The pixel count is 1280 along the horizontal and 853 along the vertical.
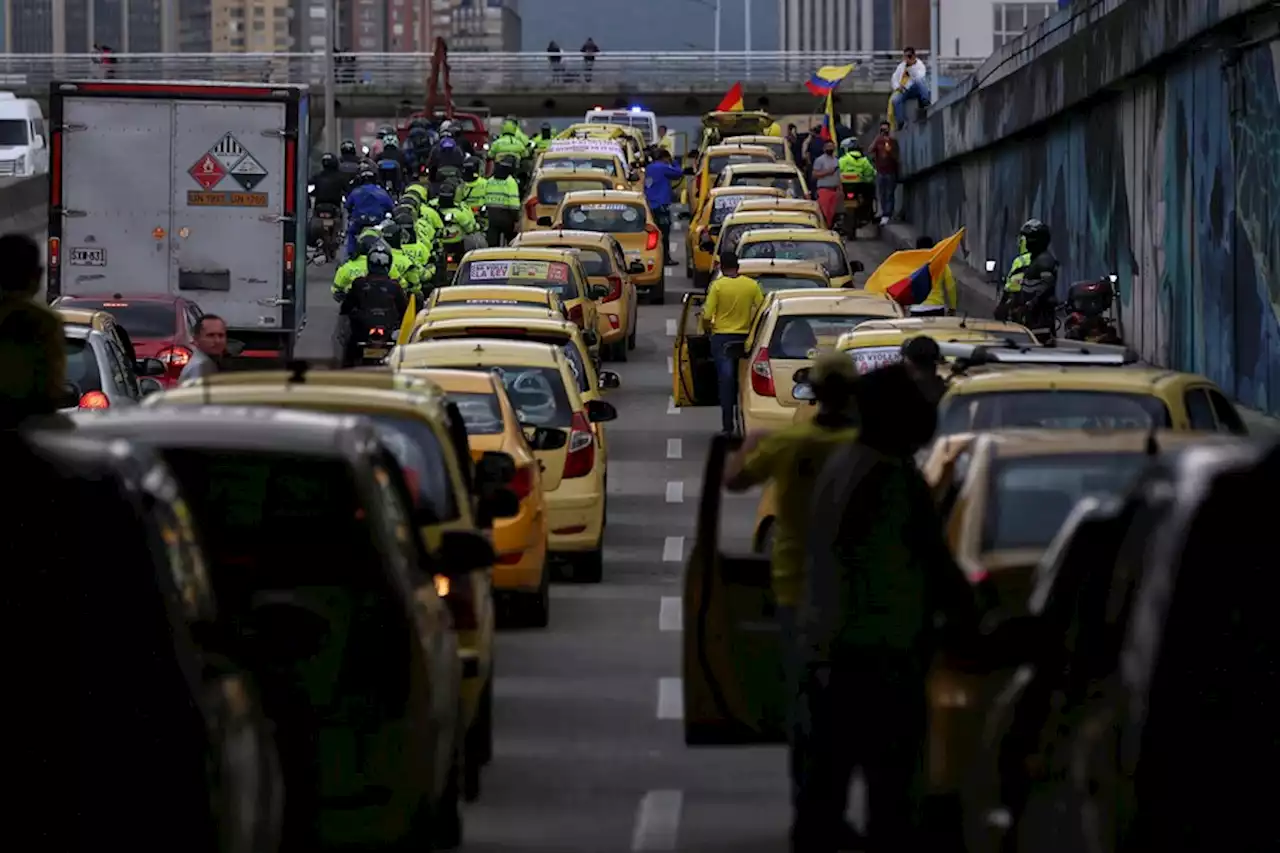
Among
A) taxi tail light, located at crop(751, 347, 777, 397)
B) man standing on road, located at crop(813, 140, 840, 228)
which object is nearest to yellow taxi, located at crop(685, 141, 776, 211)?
man standing on road, located at crop(813, 140, 840, 228)

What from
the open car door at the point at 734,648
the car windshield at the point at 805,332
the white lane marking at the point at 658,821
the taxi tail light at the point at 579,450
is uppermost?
the car windshield at the point at 805,332

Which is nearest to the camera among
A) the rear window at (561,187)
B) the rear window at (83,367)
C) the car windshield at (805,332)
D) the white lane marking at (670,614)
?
the white lane marking at (670,614)

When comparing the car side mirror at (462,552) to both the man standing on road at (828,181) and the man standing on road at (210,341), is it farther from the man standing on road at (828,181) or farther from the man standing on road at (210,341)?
the man standing on road at (828,181)

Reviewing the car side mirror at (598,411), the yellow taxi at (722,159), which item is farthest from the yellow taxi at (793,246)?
the yellow taxi at (722,159)

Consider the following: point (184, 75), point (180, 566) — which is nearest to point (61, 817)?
point (180, 566)

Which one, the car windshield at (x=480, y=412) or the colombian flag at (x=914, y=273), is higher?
the colombian flag at (x=914, y=273)

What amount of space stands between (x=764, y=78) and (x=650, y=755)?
93292mm

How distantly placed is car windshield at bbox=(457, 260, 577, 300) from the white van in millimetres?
37889

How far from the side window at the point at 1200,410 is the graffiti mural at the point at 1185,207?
11802mm

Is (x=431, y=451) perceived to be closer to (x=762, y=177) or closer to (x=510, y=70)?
(x=762, y=177)

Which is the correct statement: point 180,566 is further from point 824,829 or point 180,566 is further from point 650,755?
point 650,755

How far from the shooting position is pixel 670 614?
17375 mm

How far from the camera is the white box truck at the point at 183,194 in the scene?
30.7 m

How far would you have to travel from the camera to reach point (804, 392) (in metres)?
22.4
